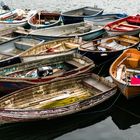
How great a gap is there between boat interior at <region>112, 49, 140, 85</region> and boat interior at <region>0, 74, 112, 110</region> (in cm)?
88

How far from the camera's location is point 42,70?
50.8ft

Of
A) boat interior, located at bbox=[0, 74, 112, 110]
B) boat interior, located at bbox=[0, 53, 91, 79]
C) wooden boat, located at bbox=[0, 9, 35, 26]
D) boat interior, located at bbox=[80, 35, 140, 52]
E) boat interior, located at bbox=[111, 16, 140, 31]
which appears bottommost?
boat interior, located at bbox=[0, 74, 112, 110]

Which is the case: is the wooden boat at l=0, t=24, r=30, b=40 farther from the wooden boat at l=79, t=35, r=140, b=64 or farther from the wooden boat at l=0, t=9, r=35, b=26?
the wooden boat at l=79, t=35, r=140, b=64

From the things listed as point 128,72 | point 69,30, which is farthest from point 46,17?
point 128,72

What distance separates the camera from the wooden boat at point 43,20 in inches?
913

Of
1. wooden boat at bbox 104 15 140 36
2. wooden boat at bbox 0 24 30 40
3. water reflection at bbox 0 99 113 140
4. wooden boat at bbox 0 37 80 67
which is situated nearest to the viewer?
water reflection at bbox 0 99 113 140

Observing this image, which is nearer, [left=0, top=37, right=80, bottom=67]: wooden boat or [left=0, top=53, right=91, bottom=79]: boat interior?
[left=0, top=53, right=91, bottom=79]: boat interior

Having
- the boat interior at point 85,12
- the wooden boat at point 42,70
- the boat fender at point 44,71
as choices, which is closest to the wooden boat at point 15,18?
the boat interior at point 85,12

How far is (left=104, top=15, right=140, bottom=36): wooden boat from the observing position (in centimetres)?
2056

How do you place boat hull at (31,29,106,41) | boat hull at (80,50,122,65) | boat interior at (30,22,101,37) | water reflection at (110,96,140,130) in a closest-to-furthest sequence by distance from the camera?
water reflection at (110,96,140,130), boat hull at (80,50,122,65), boat hull at (31,29,106,41), boat interior at (30,22,101,37)

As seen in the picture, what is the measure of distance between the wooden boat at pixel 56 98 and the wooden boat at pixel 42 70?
57 centimetres

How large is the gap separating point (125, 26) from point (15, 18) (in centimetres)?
874

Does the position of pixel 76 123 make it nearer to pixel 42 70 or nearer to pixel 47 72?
pixel 47 72

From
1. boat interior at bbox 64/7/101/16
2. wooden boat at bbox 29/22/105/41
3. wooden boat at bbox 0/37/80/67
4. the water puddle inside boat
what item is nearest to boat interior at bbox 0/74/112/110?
the water puddle inside boat
